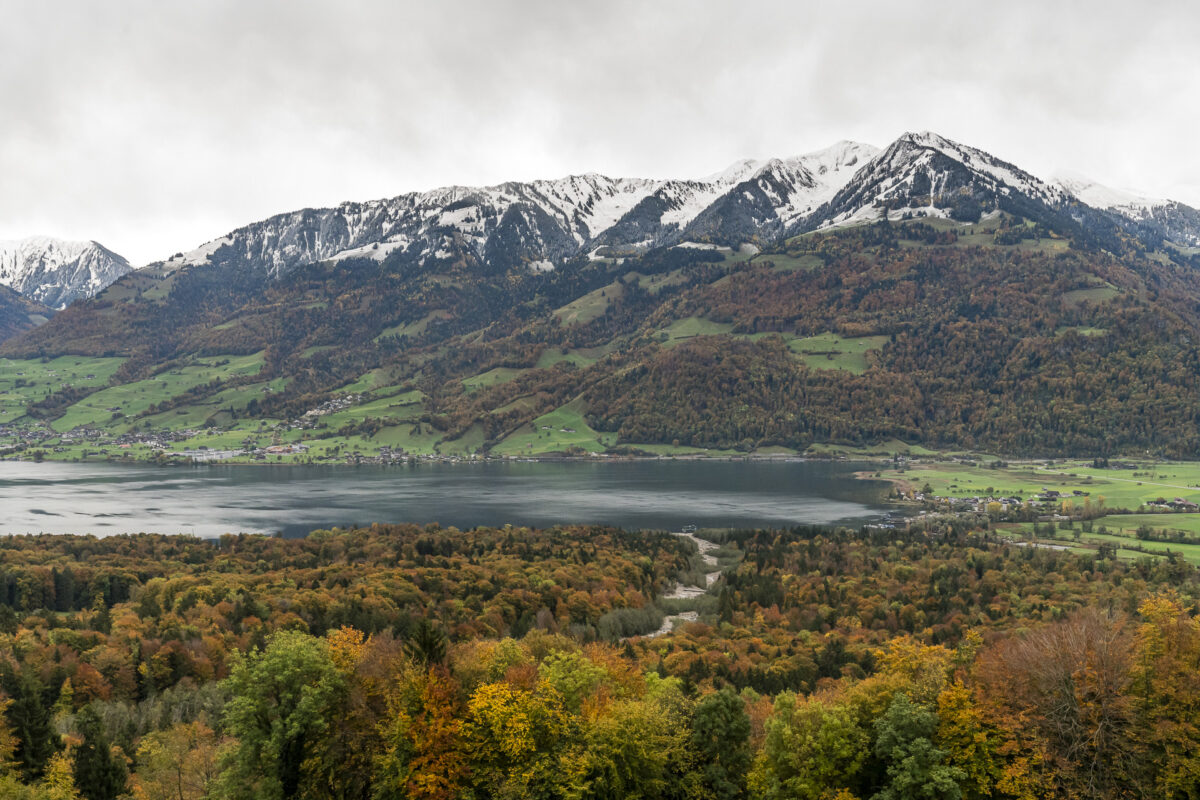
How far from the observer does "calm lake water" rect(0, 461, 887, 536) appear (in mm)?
136750

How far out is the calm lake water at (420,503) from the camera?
13675 centimetres

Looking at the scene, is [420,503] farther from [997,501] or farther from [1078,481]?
[1078,481]

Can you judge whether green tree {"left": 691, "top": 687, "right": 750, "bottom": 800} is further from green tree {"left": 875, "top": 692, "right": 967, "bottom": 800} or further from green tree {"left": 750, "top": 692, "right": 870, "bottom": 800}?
green tree {"left": 875, "top": 692, "right": 967, "bottom": 800}

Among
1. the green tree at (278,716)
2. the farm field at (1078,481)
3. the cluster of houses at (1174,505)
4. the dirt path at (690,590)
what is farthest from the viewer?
the farm field at (1078,481)

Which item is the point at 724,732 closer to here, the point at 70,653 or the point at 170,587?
the point at 70,653

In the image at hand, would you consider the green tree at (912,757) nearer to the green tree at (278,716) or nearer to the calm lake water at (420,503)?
the green tree at (278,716)

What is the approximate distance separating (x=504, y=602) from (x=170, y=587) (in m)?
33.7

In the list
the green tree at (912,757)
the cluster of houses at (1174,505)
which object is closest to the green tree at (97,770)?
the green tree at (912,757)

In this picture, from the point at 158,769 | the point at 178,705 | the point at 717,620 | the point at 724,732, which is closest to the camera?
the point at 724,732

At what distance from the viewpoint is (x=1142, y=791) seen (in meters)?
26.5

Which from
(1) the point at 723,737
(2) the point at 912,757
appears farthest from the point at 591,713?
(2) the point at 912,757

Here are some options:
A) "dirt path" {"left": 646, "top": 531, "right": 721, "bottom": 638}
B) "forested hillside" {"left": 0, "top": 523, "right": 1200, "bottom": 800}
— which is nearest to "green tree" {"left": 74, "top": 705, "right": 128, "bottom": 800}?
"forested hillside" {"left": 0, "top": 523, "right": 1200, "bottom": 800}

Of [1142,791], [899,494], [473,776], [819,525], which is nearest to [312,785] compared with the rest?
[473,776]

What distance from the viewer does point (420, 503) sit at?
16100 cm
